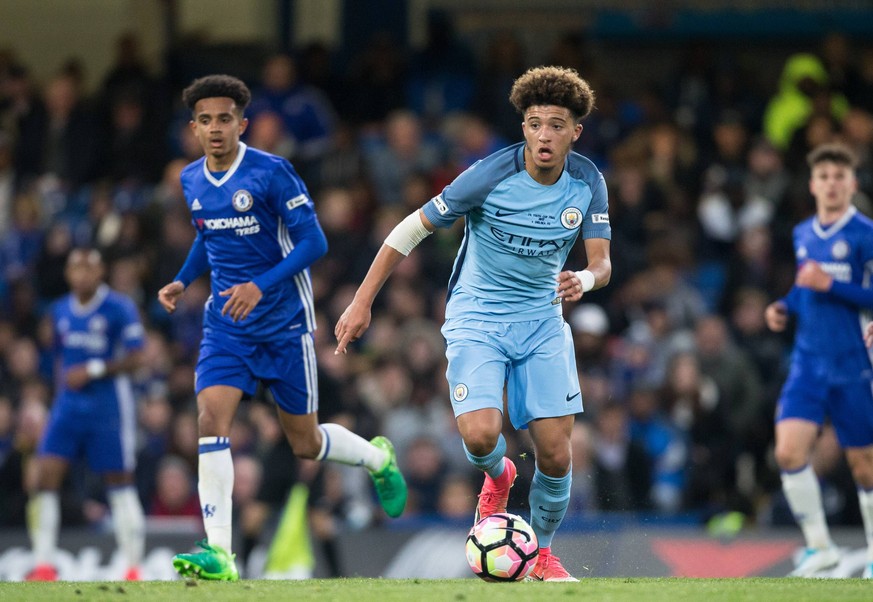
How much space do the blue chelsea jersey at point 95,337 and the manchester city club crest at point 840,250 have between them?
17.5 feet

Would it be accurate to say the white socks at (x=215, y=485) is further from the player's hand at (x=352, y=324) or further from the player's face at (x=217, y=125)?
the player's face at (x=217, y=125)

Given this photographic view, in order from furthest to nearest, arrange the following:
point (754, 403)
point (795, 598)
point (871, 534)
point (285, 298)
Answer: point (754, 403), point (871, 534), point (285, 298), point (795, 598)

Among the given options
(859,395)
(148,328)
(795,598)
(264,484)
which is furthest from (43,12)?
(795,598)

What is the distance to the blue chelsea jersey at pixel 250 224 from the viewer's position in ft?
27.5

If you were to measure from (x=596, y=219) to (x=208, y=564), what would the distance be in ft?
8.83

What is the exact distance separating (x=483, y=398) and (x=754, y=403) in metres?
6.12

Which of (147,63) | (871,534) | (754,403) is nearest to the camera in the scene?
(871,534)

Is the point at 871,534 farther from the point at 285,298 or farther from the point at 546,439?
the point at 285,298

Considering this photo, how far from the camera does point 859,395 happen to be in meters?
9.72

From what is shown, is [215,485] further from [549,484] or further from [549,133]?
[549,133]

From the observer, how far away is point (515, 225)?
25.2 feet

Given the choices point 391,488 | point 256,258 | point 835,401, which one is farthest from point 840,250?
point 256,258

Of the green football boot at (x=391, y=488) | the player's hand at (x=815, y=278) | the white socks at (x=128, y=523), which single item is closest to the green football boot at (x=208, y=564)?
the green football boot at (x=391, y=488)

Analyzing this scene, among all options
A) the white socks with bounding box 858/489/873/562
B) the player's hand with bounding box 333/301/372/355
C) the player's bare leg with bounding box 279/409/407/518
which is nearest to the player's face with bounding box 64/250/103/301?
the player's bare leg with bounding box 279/409/407/518
